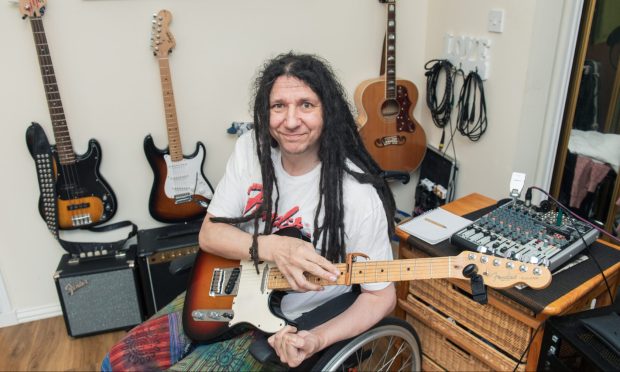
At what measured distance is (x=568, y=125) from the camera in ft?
6.26

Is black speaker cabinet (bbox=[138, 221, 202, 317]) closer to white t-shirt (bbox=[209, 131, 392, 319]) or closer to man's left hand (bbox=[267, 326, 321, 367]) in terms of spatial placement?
white t-shirt (bbox=[209, 131, 392, 319])

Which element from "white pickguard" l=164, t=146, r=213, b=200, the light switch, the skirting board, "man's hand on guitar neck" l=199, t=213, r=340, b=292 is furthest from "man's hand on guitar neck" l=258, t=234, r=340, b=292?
the skirting board

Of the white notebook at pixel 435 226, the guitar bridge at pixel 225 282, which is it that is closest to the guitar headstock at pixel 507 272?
the white notebook at pixel 435 226

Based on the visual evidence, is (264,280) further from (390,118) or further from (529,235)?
(390,118)

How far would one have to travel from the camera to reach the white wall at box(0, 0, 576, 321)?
1.93 m

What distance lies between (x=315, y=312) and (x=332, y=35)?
1.43 m

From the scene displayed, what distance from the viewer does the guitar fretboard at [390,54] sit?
7.50 feet

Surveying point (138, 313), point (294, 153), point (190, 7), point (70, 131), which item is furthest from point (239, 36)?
point (138, 313)

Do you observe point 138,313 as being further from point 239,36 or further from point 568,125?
point 568,125

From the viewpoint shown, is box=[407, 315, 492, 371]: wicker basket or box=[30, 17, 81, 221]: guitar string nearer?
box=[407, 315, 492, 371]: wicker basket

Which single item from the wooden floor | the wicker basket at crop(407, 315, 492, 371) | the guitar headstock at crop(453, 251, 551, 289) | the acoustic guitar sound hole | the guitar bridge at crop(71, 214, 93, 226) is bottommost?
the wooden floor

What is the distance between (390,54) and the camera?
2322 mm

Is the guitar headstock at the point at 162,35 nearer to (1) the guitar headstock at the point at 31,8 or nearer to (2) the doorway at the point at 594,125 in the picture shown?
(1) the guitar headstock at the point at 31,8

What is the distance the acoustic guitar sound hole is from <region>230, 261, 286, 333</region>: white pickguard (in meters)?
1.28
